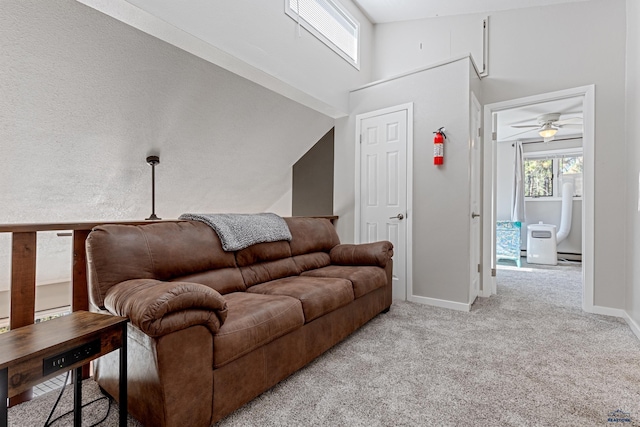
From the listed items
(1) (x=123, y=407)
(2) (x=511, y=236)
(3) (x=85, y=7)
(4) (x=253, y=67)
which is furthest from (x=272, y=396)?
(2) (x=511, y=236)

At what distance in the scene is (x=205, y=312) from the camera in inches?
56.3

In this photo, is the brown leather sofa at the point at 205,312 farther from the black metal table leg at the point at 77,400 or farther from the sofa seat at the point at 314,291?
the black metal table leg at the point at 77,400

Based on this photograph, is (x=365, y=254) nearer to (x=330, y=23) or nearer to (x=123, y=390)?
(x=123, y=390)

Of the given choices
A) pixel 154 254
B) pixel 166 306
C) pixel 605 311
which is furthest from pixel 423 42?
pixel 166 306

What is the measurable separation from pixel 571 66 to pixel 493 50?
2.64ft

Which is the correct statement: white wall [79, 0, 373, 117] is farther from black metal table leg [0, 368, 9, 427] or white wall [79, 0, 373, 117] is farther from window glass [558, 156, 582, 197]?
window glass [558, 156, 582, 197]

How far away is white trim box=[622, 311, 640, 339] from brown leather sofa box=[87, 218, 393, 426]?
2.01 meters

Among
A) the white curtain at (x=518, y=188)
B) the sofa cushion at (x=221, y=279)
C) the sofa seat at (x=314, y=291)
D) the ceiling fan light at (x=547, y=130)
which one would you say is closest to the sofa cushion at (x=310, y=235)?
the sofa seat at (x=314, y=291)

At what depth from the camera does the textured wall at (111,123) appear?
7.45 ft

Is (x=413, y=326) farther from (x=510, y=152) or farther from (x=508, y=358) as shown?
(x=510, y=152)

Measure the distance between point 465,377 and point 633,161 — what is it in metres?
2.45

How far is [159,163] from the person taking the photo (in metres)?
3.55

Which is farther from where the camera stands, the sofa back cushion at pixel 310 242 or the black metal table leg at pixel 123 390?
the sofa back cushion at pixel 310 242

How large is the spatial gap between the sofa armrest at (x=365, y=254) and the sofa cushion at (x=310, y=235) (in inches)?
5.9
